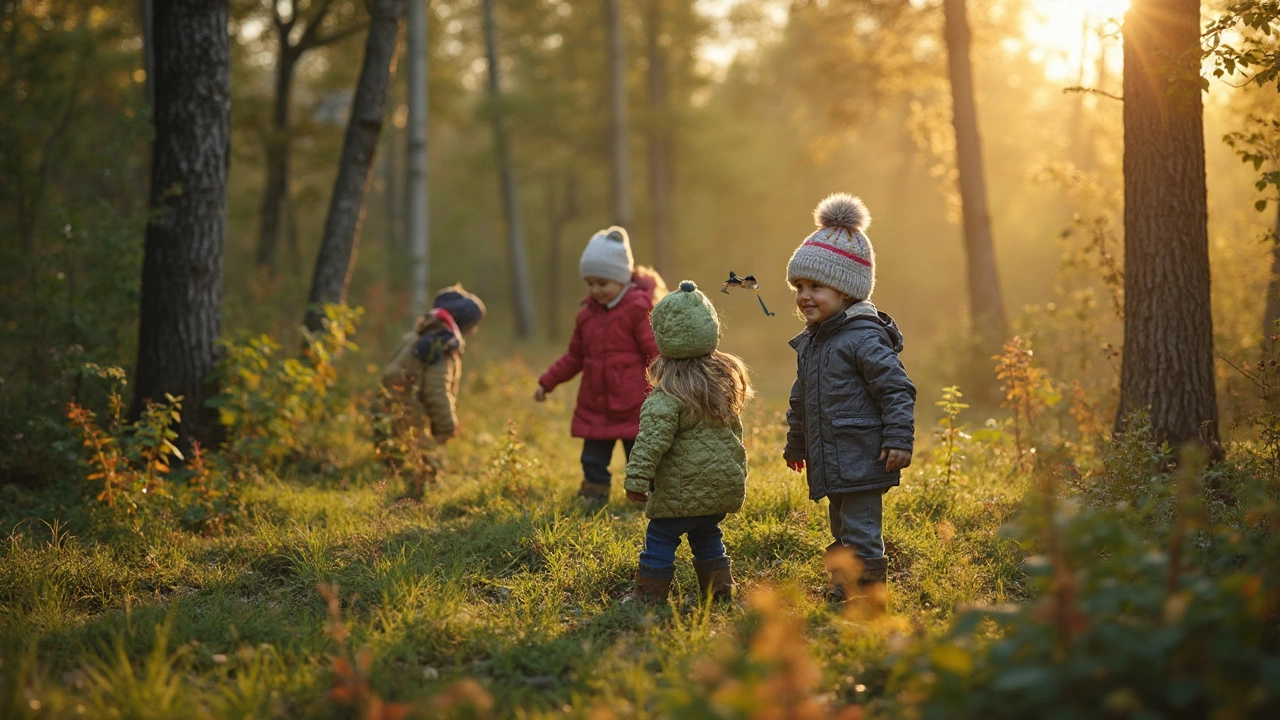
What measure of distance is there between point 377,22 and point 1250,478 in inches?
325

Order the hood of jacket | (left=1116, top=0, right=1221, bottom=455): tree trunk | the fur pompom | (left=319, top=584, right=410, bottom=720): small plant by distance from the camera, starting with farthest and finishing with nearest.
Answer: (left=1116, top=0, right=1221, bottom=455): tree trunk < the fur pompom < the hood of jacket < (left=319, top=584, right=410, bottom=720): small plant

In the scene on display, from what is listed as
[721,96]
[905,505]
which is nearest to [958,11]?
[905,505]

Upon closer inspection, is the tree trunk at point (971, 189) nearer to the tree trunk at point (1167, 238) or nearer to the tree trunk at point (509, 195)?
the tree trunk at point (1167, 238)

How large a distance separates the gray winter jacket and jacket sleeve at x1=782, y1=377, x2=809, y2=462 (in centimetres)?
10

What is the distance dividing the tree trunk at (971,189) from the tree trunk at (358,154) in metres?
7.00

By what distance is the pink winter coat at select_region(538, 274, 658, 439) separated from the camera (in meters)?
6.09

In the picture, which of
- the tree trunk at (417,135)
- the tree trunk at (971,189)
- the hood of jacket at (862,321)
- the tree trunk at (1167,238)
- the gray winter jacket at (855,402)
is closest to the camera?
the gray winter jacket at (855,402)

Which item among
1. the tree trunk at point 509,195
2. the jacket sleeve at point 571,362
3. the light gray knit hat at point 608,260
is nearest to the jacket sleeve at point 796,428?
the light gray knit hat at point 608,260

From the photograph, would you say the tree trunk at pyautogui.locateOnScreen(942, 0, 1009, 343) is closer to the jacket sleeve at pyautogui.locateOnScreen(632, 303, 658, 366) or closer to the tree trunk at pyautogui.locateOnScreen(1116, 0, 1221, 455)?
the tree trunk at pyautogui.locateOnScreen(1116, 0, 1221, 455)

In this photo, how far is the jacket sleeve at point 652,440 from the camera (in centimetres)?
402

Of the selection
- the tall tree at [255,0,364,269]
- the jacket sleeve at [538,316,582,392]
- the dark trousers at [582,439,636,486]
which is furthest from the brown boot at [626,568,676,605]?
the tall tree at [255,0,364,269]

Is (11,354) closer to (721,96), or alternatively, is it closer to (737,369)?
(737,369)

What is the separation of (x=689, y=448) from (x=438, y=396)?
10.8ft

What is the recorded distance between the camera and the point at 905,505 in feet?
18.3
